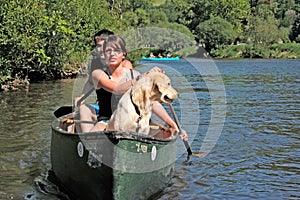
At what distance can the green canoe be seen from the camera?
628 centimetres

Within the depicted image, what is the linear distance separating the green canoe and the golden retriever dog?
1.19 ft

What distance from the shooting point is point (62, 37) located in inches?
1158

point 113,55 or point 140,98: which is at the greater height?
point 113,55

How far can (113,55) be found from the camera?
23.4 ft

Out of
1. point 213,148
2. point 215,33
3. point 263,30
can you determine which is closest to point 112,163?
point 213,148

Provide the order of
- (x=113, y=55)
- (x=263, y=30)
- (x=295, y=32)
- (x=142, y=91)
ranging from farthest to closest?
1. (x=295, y=32)
2. (x=263, y=30)
3. (x=113, y=55)
4. (x=142, y=91)

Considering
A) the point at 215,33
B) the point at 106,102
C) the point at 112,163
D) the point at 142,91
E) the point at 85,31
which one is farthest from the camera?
the point at 215,33

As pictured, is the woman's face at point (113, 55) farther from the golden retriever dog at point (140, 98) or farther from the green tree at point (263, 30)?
the green tree at point (263, 30)

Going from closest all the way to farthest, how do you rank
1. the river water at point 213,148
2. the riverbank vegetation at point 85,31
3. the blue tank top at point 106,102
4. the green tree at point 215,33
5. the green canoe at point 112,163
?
1. the green canoe at point 112,163
2. the blue tank top at point 106,102
3. the river water at point 213,148
4. the riverbank vegetation at point 85,31
5. the green tree at point 215,33

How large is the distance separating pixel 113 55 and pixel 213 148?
534cm

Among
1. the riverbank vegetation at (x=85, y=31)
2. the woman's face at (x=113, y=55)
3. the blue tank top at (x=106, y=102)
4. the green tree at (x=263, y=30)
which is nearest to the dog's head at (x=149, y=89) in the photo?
the woman's face at (x=113, y=55)

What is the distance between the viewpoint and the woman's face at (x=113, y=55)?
279 inches

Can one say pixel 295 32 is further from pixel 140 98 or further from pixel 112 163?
pixel 112 163

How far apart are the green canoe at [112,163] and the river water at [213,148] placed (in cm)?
89
